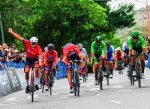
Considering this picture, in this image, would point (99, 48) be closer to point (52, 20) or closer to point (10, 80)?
point (10, 80)

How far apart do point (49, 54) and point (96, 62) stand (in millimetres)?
1784

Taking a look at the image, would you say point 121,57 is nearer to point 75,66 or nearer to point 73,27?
point 75,66

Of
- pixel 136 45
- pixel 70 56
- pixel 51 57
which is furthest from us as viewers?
pixel 51 57

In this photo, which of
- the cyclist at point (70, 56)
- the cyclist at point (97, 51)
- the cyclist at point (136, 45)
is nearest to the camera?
the cyclist at point (70, 56)

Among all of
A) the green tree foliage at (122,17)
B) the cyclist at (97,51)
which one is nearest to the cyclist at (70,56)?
the cyclist at (97,51)

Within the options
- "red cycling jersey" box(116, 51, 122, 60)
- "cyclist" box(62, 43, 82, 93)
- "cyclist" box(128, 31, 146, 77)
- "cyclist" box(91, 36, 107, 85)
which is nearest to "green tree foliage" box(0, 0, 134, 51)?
"red cycling jersey" box(116, 51, 122, 60)

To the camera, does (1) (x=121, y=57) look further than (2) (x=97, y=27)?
No

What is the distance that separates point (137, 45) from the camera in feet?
70.7

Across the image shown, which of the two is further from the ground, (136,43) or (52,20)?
(52,20)

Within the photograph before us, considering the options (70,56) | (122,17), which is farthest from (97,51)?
(122,17)

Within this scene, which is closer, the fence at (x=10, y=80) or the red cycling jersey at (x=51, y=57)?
the red cycling jersey at (x=51, y=57)

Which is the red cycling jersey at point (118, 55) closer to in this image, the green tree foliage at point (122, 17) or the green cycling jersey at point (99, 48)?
the green cycling jersey at point (99, 48)

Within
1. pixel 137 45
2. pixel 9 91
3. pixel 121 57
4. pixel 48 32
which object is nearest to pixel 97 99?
pixel 137 45

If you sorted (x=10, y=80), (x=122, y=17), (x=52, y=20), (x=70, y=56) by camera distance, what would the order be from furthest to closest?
(x=122, y=17) → (x=52, y=20) → (x=10, y=80) → (x=70, y=56)
